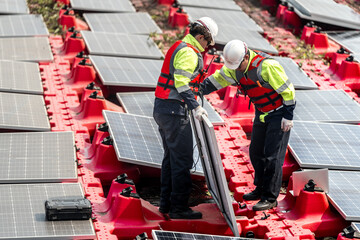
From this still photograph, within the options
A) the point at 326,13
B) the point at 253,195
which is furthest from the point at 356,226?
the point at 326,13

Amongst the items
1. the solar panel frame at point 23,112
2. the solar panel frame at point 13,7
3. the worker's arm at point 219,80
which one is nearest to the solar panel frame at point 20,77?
the solar panel frame at point 23,112

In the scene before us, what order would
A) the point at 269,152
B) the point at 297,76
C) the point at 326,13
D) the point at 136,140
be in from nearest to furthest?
the point at 269,152 → the point at 136,140 → the point at 297,76 → the point at 326,13

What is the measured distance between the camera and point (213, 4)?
16.4 m

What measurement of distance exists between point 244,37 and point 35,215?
7.02 m

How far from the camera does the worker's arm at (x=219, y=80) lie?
9.32m

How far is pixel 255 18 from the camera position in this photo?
1634 cm

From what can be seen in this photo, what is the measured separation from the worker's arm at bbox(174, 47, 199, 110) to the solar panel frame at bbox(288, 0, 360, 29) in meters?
7.00

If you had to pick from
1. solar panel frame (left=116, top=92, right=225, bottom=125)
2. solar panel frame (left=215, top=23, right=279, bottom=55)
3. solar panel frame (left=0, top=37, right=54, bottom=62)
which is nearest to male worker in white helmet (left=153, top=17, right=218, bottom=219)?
solar panel frame (left=116, top=92, right=225, bottom=125)

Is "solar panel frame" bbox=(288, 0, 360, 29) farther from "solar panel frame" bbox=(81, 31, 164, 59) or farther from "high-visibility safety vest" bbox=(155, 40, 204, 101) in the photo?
"high-visibility safety vest" bbox=(155, 40, 204, 101)

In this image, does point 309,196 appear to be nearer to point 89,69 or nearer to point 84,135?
point 84,135

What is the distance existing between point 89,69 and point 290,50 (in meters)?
3.95

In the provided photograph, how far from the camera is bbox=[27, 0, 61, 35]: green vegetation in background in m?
15.0

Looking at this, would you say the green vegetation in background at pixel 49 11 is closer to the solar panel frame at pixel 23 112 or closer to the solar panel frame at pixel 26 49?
the solar panel frame at pixel 26 49

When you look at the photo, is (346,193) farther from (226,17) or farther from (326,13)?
(226,17)
